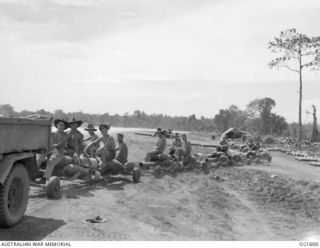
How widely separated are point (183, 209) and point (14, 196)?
3.95 m

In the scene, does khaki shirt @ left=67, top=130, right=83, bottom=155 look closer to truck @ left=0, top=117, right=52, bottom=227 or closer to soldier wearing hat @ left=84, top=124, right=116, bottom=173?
soldier wearing hat @ left=84, top=124, right=116, bottom=173

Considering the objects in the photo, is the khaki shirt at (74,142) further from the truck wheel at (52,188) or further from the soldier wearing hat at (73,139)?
the truck wheel at (52,188)

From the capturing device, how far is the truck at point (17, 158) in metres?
6.67

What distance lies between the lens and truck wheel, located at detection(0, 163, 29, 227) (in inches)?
266

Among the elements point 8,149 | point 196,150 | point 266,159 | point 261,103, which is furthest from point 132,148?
point 261,103

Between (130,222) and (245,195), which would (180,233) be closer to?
(130,222)

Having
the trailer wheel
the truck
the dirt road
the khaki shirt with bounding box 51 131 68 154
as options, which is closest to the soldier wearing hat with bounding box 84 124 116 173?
the dirt road

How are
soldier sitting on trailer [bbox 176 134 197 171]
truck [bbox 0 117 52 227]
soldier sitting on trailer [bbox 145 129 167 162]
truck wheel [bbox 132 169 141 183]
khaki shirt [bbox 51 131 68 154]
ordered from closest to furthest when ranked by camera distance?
1. truck [bbox 0 117 52 227]
2. khaki shirt [bbox 51 131 68 154]
3. truck wheel [bbox 132 169 141 183]
4. soldier sitting on trailer [bbox 145 129 167 162]
5. soldier sitting on trailer [bbox 176 134 197 171]

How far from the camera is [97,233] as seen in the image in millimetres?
7309

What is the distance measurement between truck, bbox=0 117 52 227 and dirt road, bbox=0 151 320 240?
0.33 meters

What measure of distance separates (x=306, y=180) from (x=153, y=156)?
4.71 meters

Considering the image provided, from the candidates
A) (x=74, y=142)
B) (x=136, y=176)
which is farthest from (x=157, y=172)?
(x=74, y=142)

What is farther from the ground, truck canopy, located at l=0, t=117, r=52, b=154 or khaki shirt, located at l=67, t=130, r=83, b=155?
truck canopy, located at l=0, t=117, r=52, b=154

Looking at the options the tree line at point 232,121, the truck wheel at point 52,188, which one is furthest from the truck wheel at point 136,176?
the tree line at point 232,121
